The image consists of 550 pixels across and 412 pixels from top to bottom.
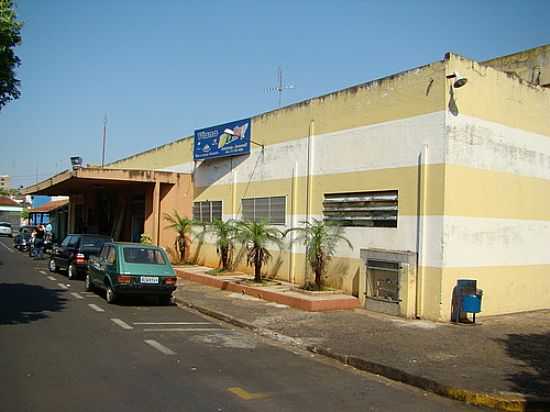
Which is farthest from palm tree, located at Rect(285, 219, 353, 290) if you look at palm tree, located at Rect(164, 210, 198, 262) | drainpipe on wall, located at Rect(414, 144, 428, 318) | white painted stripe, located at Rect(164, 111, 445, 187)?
palm tree, located at Rect(164, 210, 198, 262)

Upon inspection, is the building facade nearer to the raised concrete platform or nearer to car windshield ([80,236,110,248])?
the raised concrete platform

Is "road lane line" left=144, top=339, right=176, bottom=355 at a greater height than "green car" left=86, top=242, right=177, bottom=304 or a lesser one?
lesser

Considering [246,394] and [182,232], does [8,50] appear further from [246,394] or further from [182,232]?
[182,232]

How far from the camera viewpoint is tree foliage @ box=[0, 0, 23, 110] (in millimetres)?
8875

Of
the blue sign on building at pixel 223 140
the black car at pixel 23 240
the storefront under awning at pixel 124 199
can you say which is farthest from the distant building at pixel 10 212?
the blue sign on building at pixel 223 140

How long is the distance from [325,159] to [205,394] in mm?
10153

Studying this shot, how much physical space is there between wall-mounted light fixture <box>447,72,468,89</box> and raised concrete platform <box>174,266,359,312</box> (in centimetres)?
564

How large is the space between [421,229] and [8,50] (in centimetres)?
904

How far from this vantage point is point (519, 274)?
13.4 m

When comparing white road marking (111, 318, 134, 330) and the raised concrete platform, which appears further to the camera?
the raised concrete platform

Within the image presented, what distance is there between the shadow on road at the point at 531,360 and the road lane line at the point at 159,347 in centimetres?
498

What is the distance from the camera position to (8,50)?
9.27 meters

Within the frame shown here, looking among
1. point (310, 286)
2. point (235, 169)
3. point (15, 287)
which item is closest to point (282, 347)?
point (310, 286)

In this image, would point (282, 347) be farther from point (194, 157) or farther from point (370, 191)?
point (194, 157)
